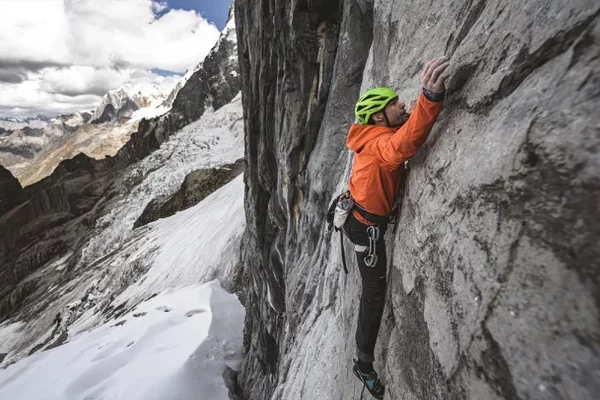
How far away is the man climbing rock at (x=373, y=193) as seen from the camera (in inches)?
142

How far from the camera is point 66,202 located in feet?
173

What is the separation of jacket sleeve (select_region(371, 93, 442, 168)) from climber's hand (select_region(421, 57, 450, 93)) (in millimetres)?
104

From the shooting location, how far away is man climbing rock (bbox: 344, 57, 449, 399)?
361cm

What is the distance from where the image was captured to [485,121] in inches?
100

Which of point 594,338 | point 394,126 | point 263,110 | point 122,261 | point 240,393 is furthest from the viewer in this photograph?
point 122,261

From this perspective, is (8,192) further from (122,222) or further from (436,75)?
(436,75)

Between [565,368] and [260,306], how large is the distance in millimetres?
14046

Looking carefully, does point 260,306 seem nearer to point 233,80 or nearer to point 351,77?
point 351,77

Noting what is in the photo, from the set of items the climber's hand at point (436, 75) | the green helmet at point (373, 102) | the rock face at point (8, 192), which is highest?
the climber's hand at point (436, 75)

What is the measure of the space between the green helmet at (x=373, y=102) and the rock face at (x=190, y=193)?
37.3 meters

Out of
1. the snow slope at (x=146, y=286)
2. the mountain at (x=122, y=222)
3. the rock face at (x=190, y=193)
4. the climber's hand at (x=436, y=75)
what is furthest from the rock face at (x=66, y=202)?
the climber's hand at (x=436, y=75)

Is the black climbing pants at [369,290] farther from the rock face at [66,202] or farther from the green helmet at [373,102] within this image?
the rock face at [66,202]

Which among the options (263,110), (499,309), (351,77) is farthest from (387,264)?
(263,110)

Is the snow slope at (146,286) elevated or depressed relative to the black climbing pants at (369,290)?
depressed
